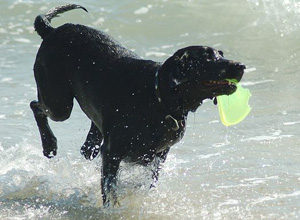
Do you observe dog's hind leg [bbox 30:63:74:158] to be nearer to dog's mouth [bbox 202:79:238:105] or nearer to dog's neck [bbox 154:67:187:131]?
dog's neck [bbox 154:67:187:131]

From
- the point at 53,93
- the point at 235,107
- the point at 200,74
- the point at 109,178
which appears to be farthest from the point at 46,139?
the point at 200,74

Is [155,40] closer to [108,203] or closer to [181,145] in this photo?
[181,145]

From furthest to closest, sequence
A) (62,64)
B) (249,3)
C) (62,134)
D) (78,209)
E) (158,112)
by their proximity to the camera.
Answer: (249,3)
(62,134)
(62,64)
(78,209)
(158,112)

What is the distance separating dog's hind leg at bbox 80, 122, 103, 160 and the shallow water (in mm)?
92

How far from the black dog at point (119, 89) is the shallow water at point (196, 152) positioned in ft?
0.94

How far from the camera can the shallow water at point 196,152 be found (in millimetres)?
5250

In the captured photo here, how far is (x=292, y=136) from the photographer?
6871mm

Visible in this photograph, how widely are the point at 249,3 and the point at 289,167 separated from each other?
23.4ft

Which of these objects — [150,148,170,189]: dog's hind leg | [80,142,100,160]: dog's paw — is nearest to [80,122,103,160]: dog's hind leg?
[80,142,100,160]: dog's paw

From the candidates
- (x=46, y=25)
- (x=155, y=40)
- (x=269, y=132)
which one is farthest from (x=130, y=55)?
(x=155, y=40)

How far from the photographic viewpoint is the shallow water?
525 cm

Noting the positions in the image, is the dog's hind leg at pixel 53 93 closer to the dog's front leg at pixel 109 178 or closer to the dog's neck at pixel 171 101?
the dog's front leg at pixel 109 178

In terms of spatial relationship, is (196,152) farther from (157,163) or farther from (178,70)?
(178,70)

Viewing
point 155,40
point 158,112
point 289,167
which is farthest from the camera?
point 155,40
